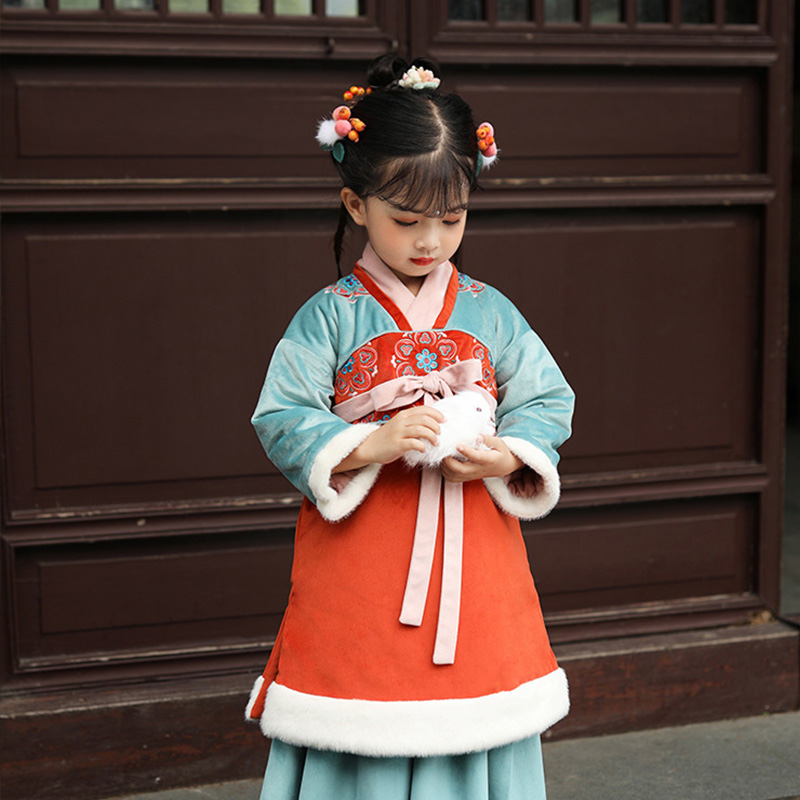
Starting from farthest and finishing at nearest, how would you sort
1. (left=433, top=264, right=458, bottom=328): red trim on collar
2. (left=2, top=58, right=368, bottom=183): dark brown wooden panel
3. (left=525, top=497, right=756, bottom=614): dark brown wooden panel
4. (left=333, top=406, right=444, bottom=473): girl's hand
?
1. (left=525, top=497, right=756, bottom=614): dark brown wooden panel
2. (left=2, top=58, right=368, bottom=183): dark brown wooden panel
3. (left=433, top=264, right=458, bottom=328): red trim on collar
4. (left=333, top=406, right=444, bottom=473): girl's hand

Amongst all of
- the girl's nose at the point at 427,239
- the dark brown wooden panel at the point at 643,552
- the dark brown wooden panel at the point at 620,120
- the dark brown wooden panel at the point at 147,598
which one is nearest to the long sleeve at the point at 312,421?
the girl's nose at the point at 427,239

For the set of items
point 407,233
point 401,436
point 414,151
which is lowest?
point 401,436

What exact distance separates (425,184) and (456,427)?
432 mm

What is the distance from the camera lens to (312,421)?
208cm

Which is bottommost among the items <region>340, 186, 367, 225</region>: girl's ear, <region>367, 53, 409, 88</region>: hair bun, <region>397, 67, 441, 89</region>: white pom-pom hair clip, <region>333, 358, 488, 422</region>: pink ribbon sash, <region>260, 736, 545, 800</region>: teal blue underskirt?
<region>260, 736, 545, 800</region>: teal blue underskirt

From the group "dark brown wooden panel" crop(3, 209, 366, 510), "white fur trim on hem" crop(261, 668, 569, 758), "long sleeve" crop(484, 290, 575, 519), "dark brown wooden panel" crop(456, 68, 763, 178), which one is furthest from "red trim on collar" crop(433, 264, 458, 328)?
"dark brown wooden panel" crop(456, 68, 763, 178)

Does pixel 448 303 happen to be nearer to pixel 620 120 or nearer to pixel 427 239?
pixel 427 239

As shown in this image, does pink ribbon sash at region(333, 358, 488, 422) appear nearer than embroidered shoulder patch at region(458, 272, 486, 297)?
Yes

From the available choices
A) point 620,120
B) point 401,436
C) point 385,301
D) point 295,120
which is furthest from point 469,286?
point 620,120

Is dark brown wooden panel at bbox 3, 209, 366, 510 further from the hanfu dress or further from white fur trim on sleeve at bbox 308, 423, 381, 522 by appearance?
white fur trim on sleeve at bbox 308, 423, 381, 522

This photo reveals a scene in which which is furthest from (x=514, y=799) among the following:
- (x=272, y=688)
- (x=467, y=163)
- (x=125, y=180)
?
(x=125, y=180)

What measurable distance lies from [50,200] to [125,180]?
193mm

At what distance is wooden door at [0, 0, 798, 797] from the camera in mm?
2996

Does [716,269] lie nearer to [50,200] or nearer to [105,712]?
[50,200]
